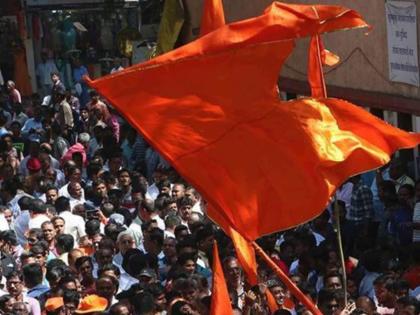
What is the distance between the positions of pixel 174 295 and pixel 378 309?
4.95ft

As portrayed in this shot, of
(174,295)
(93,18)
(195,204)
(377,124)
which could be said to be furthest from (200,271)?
(93,18)

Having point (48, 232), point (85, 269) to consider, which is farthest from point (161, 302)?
point (48, 232)

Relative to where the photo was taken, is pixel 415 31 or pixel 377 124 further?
pixel 415 31

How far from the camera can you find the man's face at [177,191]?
17.1m

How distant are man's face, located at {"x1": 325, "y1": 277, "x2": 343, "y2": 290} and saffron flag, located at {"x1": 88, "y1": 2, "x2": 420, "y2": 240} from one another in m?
2.72

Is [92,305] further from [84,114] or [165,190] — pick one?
[84,114]

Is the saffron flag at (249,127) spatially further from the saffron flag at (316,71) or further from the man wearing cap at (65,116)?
the man wearing cap at (65,116)

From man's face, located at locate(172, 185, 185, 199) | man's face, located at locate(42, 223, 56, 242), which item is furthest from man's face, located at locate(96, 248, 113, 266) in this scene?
man's face, located at locate(172, 185, 185, 199)

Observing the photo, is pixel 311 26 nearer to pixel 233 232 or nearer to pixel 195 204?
pixel 233 232

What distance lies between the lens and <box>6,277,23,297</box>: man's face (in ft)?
43.7

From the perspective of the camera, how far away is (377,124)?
1037 centimetres

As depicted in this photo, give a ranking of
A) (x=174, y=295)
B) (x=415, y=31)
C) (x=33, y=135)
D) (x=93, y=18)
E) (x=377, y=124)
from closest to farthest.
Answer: (x=377, y=124) → (x=174, y=295) → (x=415, y=31) → (x=33, y=135) → (x=93, y=18)

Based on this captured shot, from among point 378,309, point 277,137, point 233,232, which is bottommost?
point 378,309

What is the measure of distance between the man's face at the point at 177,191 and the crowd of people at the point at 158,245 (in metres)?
0.02
